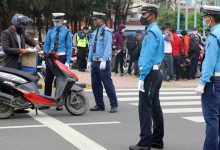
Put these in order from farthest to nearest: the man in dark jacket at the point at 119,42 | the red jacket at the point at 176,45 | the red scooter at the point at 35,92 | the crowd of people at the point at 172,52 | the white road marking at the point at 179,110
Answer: the man in dark jacket at the point at 119,42 → the red jacket at the point at 176,45 → the crowd of people at the point at 172,52 → the white road marking at the point at 179,110 → the red scooter at the point at 35,92

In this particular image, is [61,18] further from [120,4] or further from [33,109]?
[120,4]

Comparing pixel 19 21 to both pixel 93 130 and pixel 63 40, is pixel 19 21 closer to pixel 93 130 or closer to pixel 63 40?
pixel 63 40

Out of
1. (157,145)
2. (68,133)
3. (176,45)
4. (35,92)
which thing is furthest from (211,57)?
(176,45)

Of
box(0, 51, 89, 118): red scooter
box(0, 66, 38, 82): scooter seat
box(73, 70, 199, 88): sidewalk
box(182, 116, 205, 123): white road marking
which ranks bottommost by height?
box(73, 70, 199, 88): sidewalk

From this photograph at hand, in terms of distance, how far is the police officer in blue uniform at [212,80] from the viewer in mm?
5516

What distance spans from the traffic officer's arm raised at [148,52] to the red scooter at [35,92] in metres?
3.05

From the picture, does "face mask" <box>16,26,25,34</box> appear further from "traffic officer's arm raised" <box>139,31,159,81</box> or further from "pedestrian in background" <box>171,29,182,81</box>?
"pedestrian in background" <box>171,29,182,81</box>

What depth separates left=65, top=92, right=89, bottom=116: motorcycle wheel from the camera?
928 cm

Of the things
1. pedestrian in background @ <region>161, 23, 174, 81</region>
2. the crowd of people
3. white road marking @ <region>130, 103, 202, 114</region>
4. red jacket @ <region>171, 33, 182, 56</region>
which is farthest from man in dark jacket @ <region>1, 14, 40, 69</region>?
red jacket @ <region>171, 33, 182, 56</region>

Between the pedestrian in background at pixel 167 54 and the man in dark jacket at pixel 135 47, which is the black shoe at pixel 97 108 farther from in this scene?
the man in dark jacket at pixel 135 47

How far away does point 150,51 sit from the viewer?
6262 millimetres

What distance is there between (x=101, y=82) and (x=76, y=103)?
3.24 ft

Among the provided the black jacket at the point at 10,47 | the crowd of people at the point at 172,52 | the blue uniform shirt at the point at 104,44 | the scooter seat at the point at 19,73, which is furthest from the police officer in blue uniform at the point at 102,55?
the crowd of people at the point at 172,52

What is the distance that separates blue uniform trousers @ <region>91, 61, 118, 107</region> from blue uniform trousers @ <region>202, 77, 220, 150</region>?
163 inches
